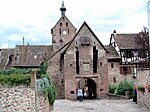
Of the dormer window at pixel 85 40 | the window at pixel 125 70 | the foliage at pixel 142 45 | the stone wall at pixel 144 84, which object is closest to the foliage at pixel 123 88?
the foliage at pixel 142 45

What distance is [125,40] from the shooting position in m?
50.9

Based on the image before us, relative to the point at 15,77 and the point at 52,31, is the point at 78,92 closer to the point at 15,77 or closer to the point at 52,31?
the point at 15,77

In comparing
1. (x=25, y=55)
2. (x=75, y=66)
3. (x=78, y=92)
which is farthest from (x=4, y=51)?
(x=78, y=92)

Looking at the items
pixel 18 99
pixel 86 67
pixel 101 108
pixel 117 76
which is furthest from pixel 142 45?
pixel 18 99

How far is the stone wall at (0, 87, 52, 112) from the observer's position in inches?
685

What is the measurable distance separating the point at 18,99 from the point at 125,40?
35876 millimetres

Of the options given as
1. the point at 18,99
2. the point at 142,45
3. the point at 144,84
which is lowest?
the point at 18,99

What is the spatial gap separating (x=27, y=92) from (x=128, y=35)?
37305 mm

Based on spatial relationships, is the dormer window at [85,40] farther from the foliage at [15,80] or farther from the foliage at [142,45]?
the foliage at [15,80]

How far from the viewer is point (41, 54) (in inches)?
2266

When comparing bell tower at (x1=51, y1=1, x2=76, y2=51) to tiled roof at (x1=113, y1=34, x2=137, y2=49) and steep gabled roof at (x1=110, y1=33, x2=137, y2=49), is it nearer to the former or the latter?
steep gabled roof at (x1=110, y1=33, x2=137, y2=49)

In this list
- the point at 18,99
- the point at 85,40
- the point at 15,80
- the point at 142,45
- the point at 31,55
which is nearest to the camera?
the point at 18,99

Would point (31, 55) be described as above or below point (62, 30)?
below

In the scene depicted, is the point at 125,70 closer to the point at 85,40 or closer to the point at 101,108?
the point at 85,40
